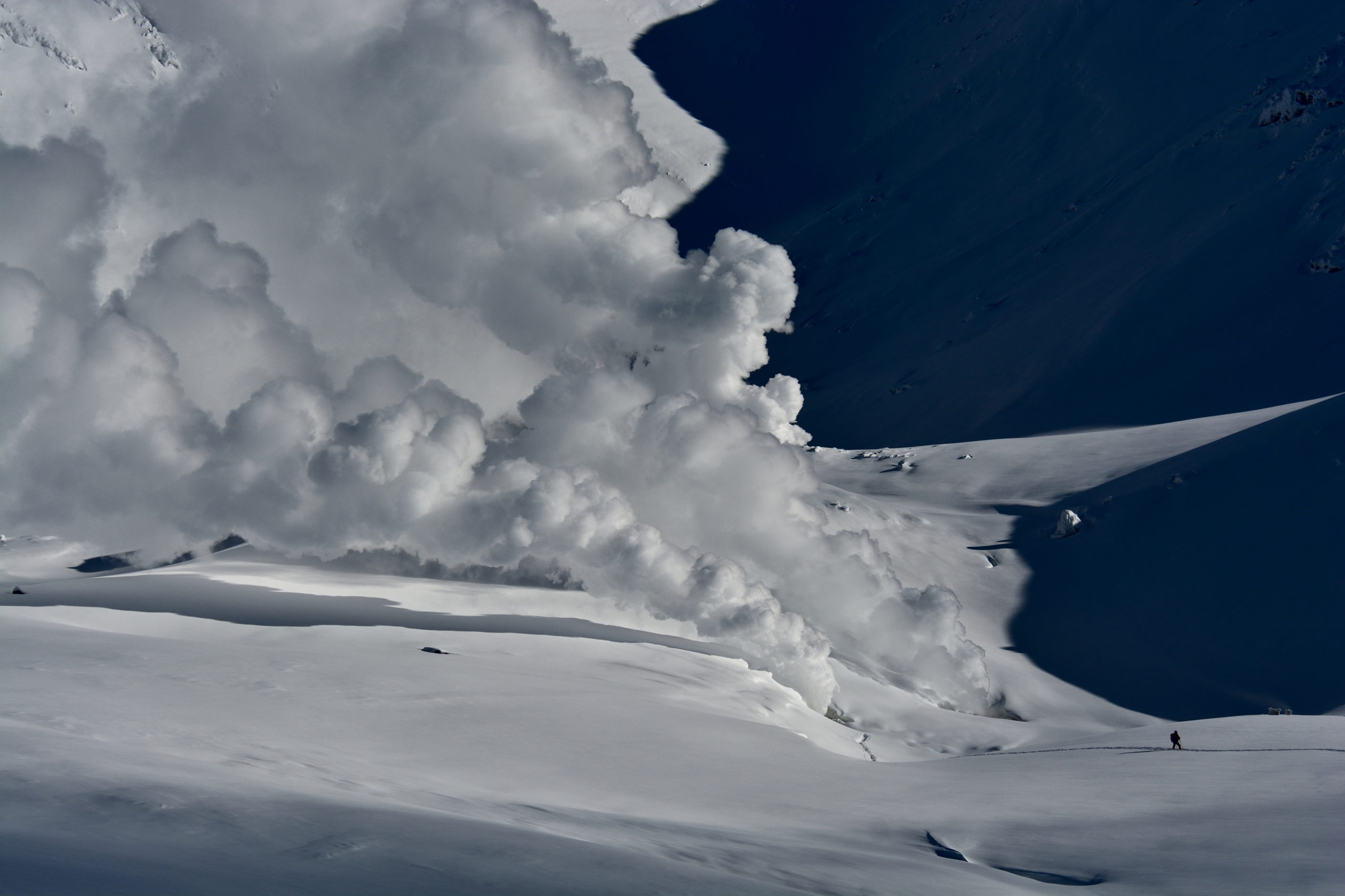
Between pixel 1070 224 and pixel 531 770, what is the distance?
11600 cm

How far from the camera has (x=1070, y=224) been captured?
121 metres

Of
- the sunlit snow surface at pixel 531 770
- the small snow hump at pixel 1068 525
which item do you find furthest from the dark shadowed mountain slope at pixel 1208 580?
the sunlit snow surface at pixel 531 770

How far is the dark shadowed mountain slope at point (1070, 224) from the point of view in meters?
94.2

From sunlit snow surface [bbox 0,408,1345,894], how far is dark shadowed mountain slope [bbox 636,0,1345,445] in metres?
55.0

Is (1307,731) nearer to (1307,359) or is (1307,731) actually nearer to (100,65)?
(1307,359)

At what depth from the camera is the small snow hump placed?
231ft

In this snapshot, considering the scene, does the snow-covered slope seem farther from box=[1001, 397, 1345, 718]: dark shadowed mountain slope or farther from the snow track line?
box=[1001, 397, 1345, 718]: dark shadowed mountain slope

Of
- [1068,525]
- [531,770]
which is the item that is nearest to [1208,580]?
[1068,525]

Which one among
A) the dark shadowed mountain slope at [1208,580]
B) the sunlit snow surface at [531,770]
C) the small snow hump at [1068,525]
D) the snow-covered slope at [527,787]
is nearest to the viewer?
the snow-covered slope at [527,787]

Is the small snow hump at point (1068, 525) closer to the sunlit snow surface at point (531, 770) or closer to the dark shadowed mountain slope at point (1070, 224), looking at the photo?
the sunlit snow surface at point (531, 770)

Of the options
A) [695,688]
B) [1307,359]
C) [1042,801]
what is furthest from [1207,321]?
[1042,801]

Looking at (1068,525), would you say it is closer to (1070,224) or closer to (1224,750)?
(1224,750)

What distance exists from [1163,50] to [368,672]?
14108 centimetres

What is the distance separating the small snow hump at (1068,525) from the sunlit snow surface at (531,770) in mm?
20978
